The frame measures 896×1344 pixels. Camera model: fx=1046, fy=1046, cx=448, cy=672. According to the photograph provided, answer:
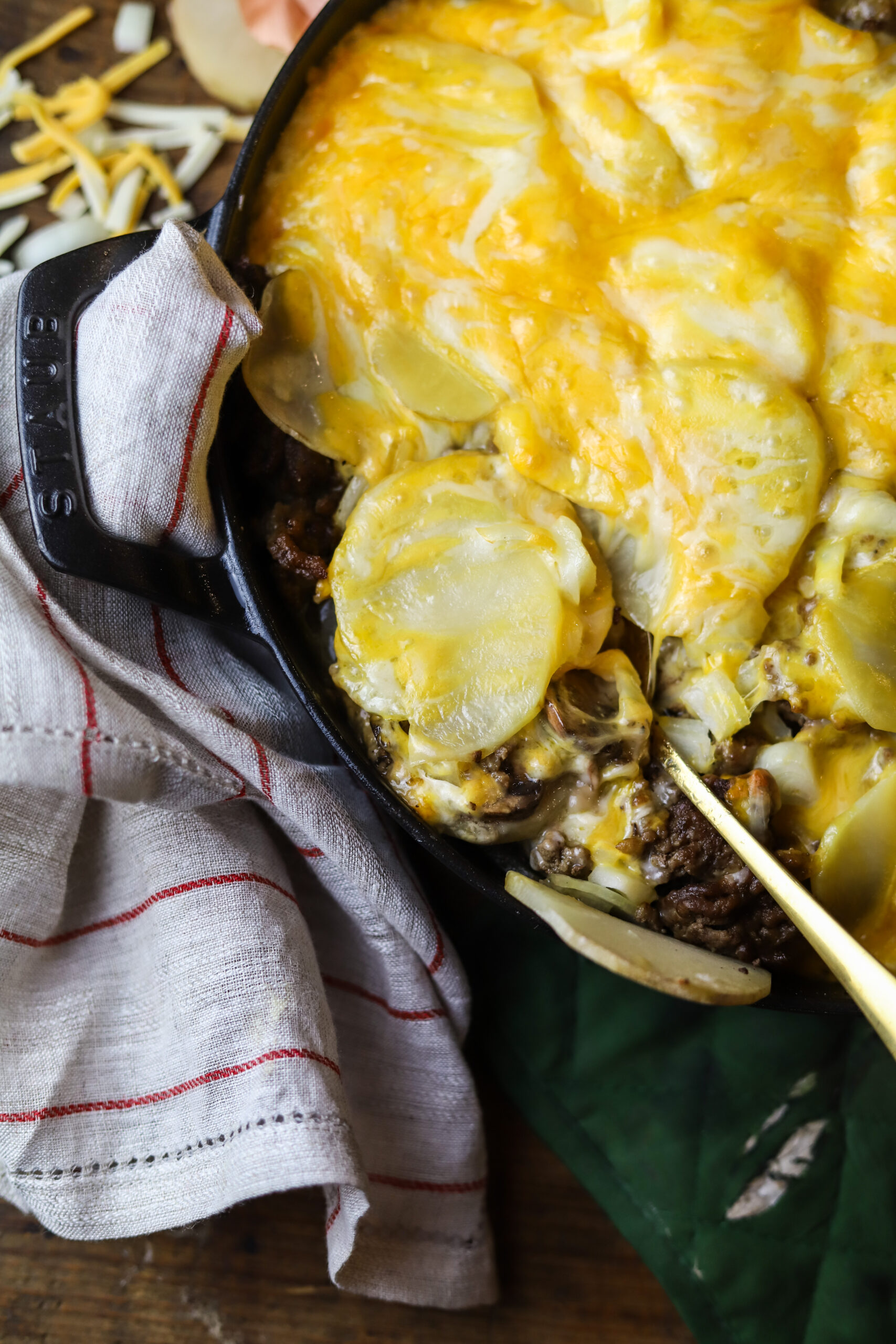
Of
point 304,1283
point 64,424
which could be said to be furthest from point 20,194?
point 304,1283

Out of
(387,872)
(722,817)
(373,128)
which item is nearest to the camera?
(722,817)

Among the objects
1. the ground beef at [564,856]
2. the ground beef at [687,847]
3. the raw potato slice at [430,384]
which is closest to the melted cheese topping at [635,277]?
the raw potato slice at [430,384]

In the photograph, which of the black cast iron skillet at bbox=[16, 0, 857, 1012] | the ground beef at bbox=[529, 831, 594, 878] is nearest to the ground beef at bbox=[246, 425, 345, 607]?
the black cast iron skillet at bbox=[16, 0, 857, 1012]

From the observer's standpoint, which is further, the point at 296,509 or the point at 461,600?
the point at 296,509

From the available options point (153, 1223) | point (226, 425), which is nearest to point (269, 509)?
point (226, 425)

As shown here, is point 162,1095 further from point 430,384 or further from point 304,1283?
point 430,384

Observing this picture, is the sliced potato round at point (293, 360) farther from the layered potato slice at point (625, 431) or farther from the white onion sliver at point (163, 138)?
the white onion sliver at point (163, 138)

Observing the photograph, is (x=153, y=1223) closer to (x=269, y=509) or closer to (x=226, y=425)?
(x=269, y=509)
